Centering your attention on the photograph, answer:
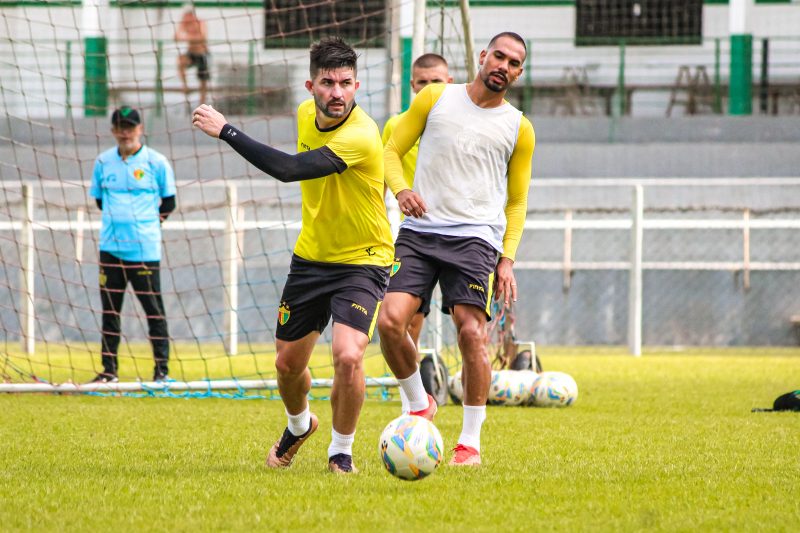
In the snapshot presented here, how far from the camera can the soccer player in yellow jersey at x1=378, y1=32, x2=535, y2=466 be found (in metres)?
5.93

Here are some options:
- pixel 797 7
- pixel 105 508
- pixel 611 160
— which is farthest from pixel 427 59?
pixel 797 7

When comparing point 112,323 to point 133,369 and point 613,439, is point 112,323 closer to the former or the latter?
point 133,369

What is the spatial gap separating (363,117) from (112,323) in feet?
16.6

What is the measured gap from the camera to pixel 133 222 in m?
9.62

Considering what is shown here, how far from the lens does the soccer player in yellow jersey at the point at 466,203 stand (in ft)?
19.4

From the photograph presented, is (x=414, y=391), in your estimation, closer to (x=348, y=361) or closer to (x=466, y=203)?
(x=466, y=203)

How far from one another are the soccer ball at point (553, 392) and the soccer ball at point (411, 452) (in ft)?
12.1

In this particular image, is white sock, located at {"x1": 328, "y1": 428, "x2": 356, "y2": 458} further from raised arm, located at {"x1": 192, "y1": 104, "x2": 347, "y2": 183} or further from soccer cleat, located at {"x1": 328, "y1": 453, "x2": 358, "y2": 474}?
raised arm, located at {"x1": 192, "y1": 104, "x2": 347, "y2": 183}

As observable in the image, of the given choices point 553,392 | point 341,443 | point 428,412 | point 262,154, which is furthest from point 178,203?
point 262,154

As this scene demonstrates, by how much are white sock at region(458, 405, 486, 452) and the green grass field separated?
18 cm

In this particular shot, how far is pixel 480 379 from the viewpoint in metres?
5.93

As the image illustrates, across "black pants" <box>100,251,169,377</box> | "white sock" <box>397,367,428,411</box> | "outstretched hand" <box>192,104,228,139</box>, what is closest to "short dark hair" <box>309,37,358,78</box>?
"outstretched hand" <box>192,104,228,139</box>

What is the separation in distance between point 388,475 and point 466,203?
1525 mm

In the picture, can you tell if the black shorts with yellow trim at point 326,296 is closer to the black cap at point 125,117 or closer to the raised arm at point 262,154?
the raised arm at point 262,154
